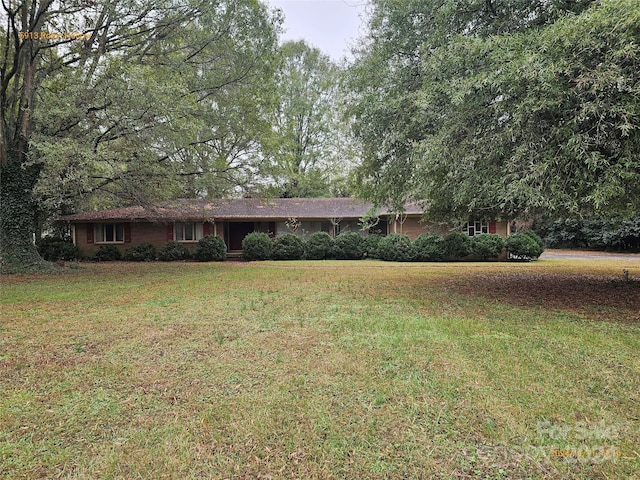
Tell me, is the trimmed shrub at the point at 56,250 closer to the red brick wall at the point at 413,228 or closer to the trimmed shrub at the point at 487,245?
the red brick wall at the point at 413,228

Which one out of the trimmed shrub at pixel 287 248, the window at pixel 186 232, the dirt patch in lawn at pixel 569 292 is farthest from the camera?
the window at pixel 186 232

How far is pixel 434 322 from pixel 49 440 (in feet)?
16.1

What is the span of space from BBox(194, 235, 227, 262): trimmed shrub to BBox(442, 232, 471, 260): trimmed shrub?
11697 mm

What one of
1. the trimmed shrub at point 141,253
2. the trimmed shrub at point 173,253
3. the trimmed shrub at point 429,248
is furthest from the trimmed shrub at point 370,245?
the trimmed shrub at point 141,253

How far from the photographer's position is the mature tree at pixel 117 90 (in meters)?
9.34

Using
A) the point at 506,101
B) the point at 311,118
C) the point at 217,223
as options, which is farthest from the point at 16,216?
the point at 311,118

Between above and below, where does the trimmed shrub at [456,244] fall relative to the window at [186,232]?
below

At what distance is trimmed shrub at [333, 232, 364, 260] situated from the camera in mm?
19266

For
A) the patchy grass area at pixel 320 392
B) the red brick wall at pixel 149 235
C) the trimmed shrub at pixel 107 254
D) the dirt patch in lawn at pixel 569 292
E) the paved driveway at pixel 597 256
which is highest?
the red brick wall at pixel 149 235

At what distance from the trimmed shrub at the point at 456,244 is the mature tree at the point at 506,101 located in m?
10.1

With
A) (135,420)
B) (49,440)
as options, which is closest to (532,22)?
(135,420)

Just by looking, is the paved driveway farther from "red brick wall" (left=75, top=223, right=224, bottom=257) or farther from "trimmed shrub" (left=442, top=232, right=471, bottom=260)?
"red brick wall" (left=75, top=223, right=224, bottom=257)

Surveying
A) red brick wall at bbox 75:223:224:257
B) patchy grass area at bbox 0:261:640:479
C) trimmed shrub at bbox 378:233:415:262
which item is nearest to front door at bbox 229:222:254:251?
red brick wall at bbox 75:223:224:257

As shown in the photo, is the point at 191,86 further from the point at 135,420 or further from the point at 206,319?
the point at 135,420
